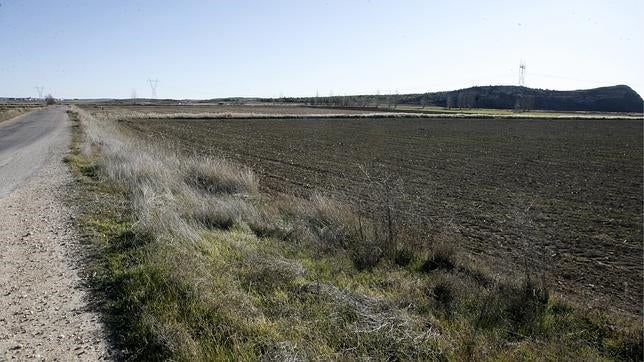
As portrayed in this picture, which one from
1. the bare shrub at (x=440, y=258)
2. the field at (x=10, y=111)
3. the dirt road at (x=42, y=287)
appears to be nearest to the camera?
the dirt road at (x=42, y=287)

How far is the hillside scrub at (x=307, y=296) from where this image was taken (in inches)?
182

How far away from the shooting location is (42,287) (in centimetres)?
598

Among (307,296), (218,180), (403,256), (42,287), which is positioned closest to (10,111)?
(218,180)

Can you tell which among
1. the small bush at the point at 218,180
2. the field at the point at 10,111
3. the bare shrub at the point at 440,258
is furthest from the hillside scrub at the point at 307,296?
the field at the point at 10,111

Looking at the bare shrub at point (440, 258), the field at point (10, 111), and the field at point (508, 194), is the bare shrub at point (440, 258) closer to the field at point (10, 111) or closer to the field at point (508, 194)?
the field at point (508, 194)

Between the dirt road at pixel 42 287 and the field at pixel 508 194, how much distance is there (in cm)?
538

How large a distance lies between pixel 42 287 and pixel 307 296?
3469 millimetres

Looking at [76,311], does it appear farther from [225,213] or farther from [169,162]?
Result: [169,162]

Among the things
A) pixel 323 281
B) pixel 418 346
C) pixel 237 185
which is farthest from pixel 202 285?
pixel 237 185

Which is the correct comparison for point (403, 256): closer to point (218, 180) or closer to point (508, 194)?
point (218, 180)

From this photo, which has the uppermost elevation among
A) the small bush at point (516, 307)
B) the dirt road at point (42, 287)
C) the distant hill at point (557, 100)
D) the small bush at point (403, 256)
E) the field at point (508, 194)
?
the distant hill at point (557, 100)

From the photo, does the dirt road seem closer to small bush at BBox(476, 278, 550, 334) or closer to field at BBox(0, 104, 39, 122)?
small bush at BBox(476, 278, 550, 334)

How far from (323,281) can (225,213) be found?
12.0 feet

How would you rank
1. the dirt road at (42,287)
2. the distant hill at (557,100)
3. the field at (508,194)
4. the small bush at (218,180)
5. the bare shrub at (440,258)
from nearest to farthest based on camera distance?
the dirt road at (42,287) → the bare shrub at (440,258) → the field at (508,194) → the small bush at (218,180) → the distant hill at (557,100)
